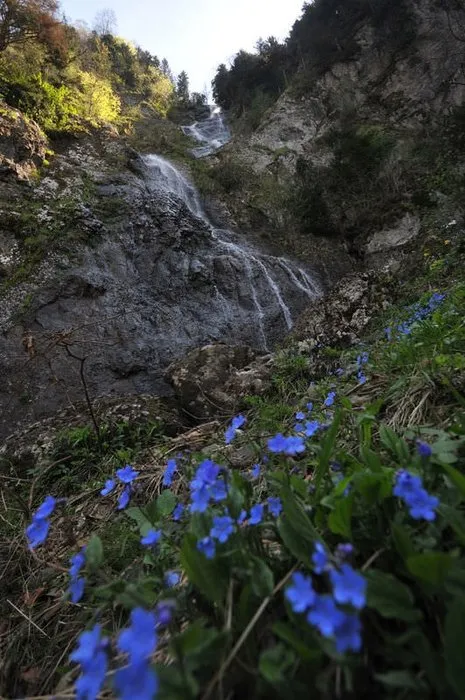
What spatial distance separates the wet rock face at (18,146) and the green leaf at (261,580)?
7981mm

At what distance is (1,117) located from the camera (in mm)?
7059

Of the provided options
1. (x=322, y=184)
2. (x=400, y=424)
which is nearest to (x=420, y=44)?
(x=322, y=184)

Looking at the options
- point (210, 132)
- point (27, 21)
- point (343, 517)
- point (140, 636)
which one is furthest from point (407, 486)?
point (210, 132)

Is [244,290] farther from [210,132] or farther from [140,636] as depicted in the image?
[210,132]

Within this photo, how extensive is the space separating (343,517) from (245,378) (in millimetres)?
2521

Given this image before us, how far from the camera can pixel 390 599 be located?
54 centimetres

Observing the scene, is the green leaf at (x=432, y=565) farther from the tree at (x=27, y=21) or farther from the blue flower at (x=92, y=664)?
the tree at (x=27, y=21)

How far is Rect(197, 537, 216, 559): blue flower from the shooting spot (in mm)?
632

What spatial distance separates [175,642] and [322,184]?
10984 millimetres

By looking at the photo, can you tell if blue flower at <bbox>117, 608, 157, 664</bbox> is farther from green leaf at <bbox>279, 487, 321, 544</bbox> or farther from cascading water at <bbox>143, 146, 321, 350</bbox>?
cascading water at <bbox>143, 146, 321, 350</bbox>

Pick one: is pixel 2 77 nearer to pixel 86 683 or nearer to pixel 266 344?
pixel 266 344

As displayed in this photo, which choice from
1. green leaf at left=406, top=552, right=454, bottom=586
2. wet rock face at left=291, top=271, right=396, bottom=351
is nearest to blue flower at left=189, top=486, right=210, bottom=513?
green leaf at left=406, top=552, right=454, bottom=586

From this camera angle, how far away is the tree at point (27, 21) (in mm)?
8719

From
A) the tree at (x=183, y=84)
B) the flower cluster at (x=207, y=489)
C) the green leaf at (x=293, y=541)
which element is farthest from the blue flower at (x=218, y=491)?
the tree at (x=183, y=84)
